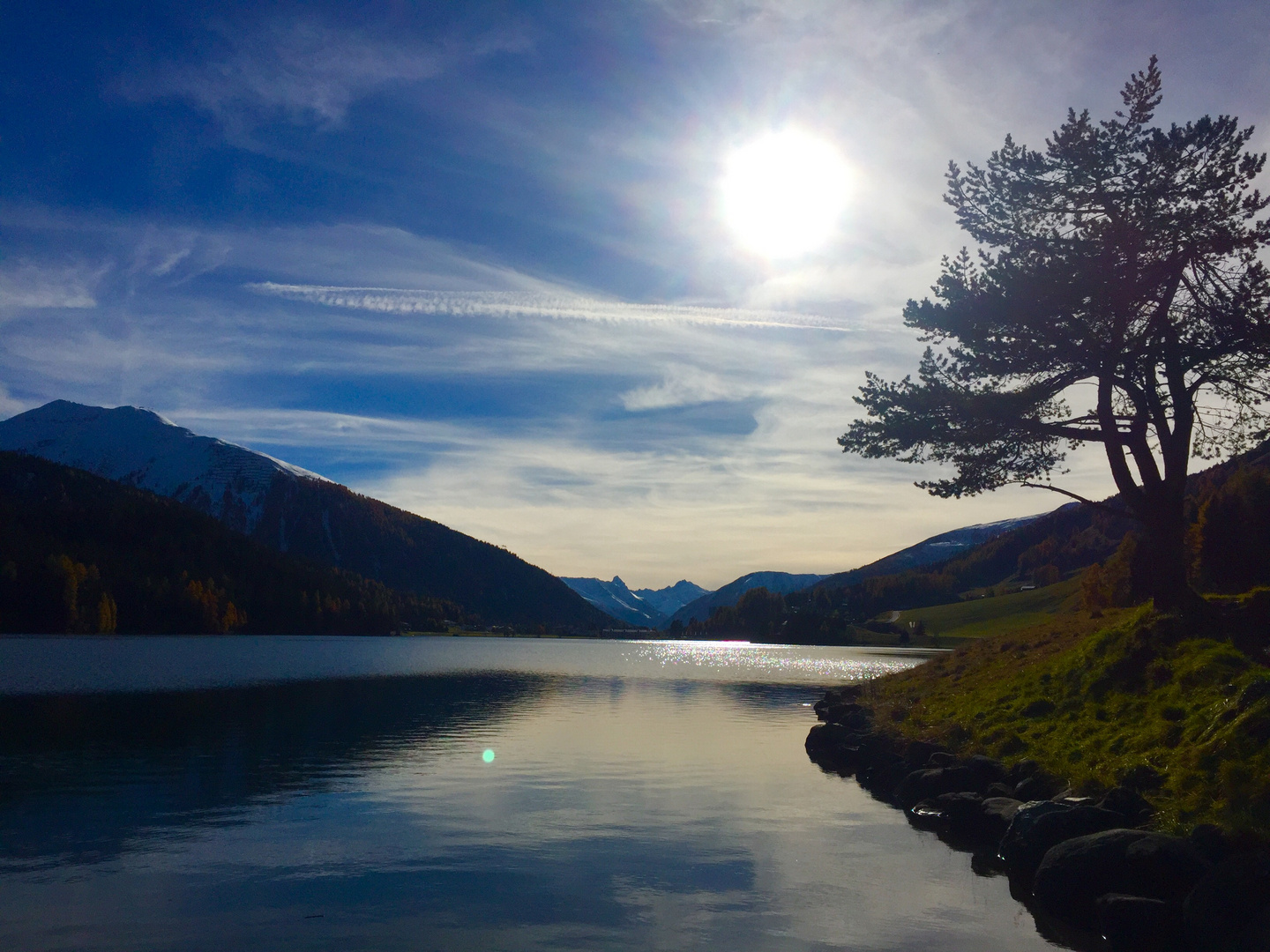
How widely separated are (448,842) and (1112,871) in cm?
1820

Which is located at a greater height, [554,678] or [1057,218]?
[1057,218]

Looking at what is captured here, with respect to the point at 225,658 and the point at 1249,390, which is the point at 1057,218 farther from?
the point at 225,658

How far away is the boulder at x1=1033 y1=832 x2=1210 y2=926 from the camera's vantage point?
19.0m

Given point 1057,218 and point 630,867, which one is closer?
point 630,867

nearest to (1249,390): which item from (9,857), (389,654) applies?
(9,857)

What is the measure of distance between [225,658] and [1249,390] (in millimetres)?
123860

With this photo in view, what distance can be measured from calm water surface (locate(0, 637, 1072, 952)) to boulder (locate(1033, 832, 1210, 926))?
1.03m

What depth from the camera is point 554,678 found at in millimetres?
108875

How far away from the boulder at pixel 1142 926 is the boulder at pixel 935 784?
11832 mm

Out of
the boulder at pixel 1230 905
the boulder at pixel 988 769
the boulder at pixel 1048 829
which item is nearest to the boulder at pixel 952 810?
the boulder at pixel 988 769

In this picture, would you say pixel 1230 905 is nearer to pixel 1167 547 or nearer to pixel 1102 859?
pixel 1102 859

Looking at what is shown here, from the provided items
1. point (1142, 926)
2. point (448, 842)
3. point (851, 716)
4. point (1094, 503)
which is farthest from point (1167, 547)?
point (448, 842)

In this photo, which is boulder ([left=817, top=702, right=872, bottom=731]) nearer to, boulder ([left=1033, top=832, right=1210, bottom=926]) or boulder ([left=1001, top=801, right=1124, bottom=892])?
boulder ([left=1001, top=801, right=1124, bottom=892])

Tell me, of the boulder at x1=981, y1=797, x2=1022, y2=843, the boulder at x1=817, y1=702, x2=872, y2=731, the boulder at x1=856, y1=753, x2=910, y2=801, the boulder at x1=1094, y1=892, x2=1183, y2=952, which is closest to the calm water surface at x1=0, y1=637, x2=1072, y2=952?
the boulder at x1=856, y1=753, x2=910, y2=801
